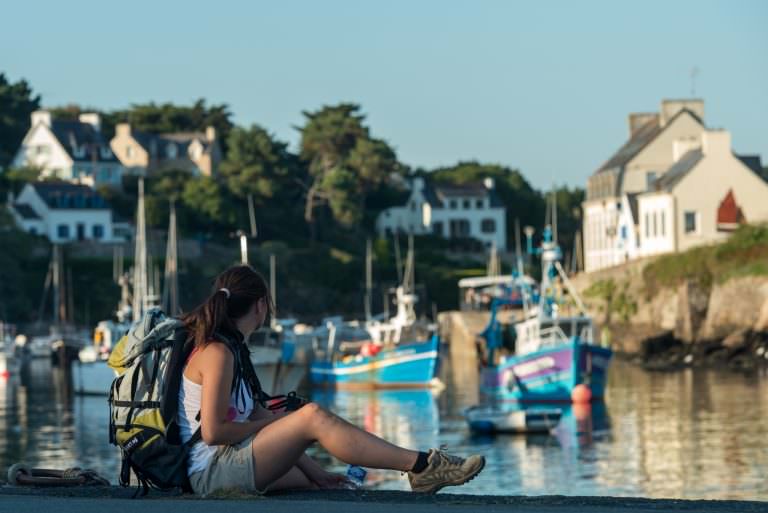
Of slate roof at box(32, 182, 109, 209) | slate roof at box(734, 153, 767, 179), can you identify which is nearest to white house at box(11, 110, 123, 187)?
slate roof at box(32, 182, 109, 209)

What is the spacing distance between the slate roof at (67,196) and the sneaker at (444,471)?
10064 centimetres

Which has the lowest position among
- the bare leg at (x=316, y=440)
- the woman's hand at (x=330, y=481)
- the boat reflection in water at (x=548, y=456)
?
the boat reflection in water at (x=548, y=456)

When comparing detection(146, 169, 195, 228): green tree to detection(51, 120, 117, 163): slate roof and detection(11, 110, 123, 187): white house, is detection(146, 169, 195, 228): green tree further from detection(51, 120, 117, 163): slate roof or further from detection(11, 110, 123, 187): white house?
detection(51, 120, 117, 163): slate roof

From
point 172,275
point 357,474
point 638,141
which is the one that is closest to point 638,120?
point 638,141

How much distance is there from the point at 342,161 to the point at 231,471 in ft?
366

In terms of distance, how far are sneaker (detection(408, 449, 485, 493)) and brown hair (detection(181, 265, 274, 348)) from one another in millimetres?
1325

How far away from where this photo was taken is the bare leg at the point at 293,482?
10164 mm

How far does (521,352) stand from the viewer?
49281 millimetres

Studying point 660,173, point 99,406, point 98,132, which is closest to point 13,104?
point 98,132

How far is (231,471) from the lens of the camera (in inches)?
386

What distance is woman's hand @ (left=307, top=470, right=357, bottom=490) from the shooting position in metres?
10.4

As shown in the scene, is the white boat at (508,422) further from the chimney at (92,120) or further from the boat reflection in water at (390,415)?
the chimney at (92,120)

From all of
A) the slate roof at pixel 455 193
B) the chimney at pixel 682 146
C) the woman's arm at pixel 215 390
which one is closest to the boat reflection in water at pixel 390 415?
the woman's arm at pixel 215 390

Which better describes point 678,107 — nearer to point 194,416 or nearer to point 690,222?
point 690,222
